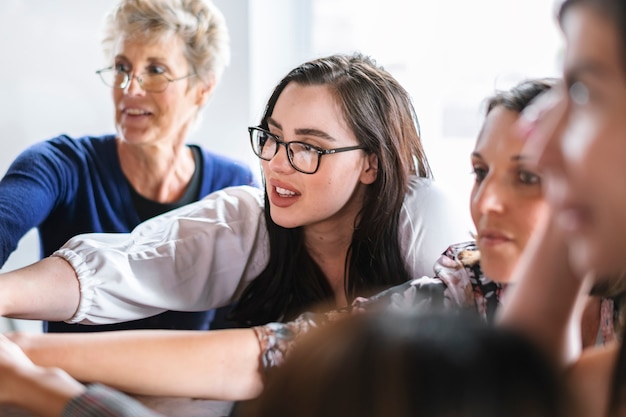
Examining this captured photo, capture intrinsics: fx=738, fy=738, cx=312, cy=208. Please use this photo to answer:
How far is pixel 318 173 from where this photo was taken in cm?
127

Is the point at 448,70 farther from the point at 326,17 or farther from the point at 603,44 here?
the point at 603,44

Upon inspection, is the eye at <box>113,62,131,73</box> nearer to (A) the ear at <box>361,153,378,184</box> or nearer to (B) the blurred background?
(B) the blurred background

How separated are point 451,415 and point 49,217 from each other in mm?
1418

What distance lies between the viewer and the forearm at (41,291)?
Answer: 3.47 ft

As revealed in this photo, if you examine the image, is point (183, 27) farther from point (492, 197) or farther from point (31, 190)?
point (492, 197)

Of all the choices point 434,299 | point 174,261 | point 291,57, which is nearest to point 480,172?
point 434,299

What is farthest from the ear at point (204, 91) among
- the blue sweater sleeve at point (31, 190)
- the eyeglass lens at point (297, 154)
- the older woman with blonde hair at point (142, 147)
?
the eyeglass lens at point (297, 154)

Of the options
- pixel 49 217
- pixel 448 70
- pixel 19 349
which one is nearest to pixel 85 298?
pixel 19 349

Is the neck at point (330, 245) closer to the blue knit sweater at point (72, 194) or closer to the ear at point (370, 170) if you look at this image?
the ear at point (370, 170)

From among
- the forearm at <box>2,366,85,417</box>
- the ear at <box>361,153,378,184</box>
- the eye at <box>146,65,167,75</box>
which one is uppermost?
the eye at <box>146,65,167,75</box>

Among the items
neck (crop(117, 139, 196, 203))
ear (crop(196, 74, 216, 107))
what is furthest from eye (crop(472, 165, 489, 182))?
ear (crop(196, 74, 216, 107))

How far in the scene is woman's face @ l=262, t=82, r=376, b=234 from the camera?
1.25m

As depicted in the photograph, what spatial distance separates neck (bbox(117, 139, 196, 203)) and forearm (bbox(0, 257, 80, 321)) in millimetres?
650

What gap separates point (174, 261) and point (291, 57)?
1.35 m
